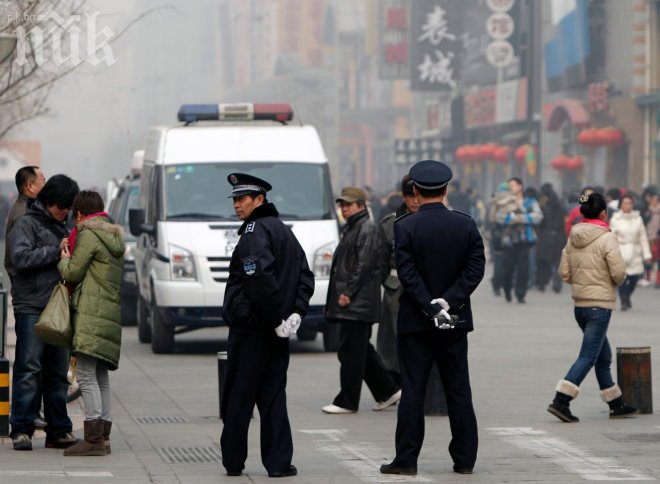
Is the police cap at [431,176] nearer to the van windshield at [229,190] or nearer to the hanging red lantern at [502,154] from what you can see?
the van windshield at [229,190]

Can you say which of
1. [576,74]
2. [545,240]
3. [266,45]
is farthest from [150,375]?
[266,45]

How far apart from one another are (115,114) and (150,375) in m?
153

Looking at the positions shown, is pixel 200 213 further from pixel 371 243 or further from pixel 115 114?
pixel 115 114

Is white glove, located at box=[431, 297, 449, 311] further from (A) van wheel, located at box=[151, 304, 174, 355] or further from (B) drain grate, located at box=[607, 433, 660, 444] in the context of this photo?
(A) van wheel, located at box=[151, 304, 174, 355]

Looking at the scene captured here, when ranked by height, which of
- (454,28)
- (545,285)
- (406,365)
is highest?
(454,28)

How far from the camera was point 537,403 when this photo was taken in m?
12.8

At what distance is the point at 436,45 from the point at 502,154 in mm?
7384

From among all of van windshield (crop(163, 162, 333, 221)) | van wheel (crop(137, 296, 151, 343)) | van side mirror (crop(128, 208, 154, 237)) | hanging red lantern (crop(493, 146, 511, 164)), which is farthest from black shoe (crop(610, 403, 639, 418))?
hanging red lantern (crop(493, 146, 511, 164))

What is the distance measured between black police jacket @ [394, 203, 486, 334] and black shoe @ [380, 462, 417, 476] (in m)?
0.74

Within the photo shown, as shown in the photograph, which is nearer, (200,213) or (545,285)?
(200,213)

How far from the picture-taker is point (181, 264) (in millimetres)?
16812

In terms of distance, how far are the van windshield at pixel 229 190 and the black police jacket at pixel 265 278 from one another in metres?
7.87

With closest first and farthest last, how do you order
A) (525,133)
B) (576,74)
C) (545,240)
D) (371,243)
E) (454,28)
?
(371,243)
(545,240)
(576,74)
(525,133)
(454,28)

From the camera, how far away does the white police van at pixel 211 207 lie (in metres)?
16.8
